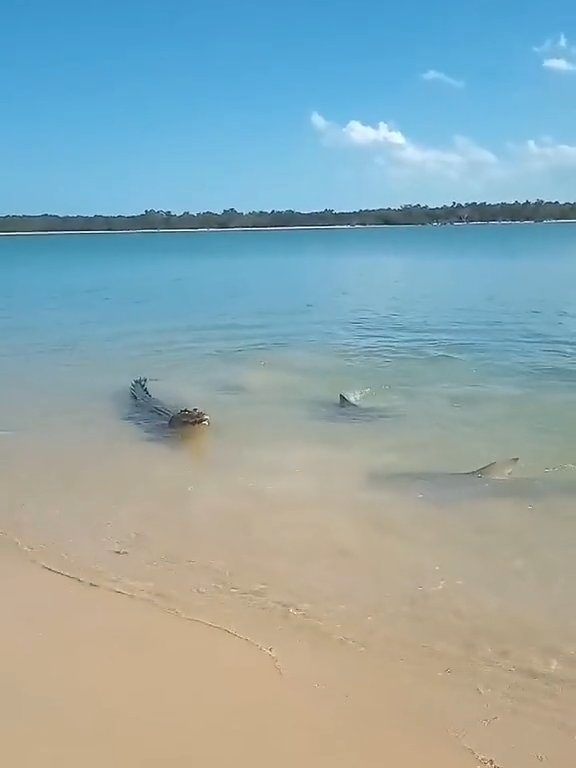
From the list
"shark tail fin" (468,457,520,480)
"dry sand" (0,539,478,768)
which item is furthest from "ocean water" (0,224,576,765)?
"dry sand" (0,539,478,768)

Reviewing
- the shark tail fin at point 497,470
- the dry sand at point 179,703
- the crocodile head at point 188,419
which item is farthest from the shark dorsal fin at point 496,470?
the dry sand at point 179,703

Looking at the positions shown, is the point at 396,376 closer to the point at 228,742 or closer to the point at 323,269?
the point at 228,742

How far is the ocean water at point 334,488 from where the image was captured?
17.7 feet

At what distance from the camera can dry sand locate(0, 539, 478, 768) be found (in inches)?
151

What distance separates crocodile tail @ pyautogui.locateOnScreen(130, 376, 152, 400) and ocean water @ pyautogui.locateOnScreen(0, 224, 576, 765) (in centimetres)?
25

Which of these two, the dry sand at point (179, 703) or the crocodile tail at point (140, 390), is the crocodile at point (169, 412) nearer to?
the crocodile tail at point (140, 390)

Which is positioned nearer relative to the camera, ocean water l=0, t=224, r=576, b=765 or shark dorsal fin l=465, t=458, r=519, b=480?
ocean water l=0, t=224, r=576, b=765

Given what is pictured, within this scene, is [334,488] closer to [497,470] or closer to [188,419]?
[497,470]

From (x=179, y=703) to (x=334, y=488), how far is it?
13.9 ft

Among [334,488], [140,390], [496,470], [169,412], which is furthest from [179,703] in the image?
[140,390]

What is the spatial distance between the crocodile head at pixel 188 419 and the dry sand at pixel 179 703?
547 centimetres

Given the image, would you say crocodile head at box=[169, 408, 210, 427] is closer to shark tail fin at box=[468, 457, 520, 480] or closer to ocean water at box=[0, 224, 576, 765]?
ocean water at box=[0, 224, 576, 765]

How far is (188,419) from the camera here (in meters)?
10.8

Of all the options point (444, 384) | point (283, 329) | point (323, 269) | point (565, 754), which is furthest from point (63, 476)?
point (323, 269)
